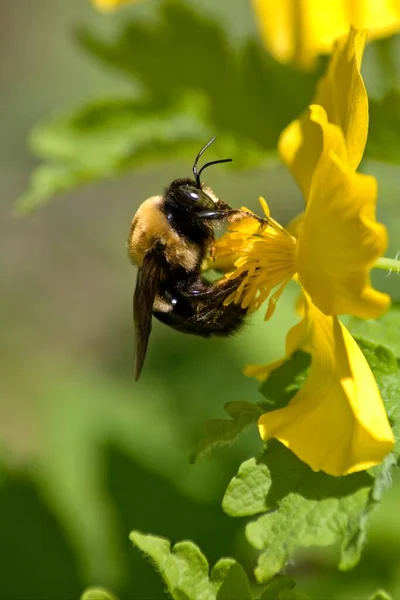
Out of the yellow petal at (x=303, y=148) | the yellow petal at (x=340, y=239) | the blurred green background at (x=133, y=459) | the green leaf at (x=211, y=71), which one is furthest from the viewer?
the blurred green background at (x=133, y=459)

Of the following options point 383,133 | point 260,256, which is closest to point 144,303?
point 260,256

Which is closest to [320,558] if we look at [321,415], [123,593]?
[123,593]

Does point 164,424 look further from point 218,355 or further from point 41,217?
point 41,217

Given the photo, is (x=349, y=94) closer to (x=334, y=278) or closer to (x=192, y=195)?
(x=334, y=278)

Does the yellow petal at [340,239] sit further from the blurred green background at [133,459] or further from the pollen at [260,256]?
the blurred green background at [133,459]

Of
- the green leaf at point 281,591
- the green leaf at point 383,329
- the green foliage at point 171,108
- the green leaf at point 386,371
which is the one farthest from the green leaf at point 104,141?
the green leaf at point 281,591
